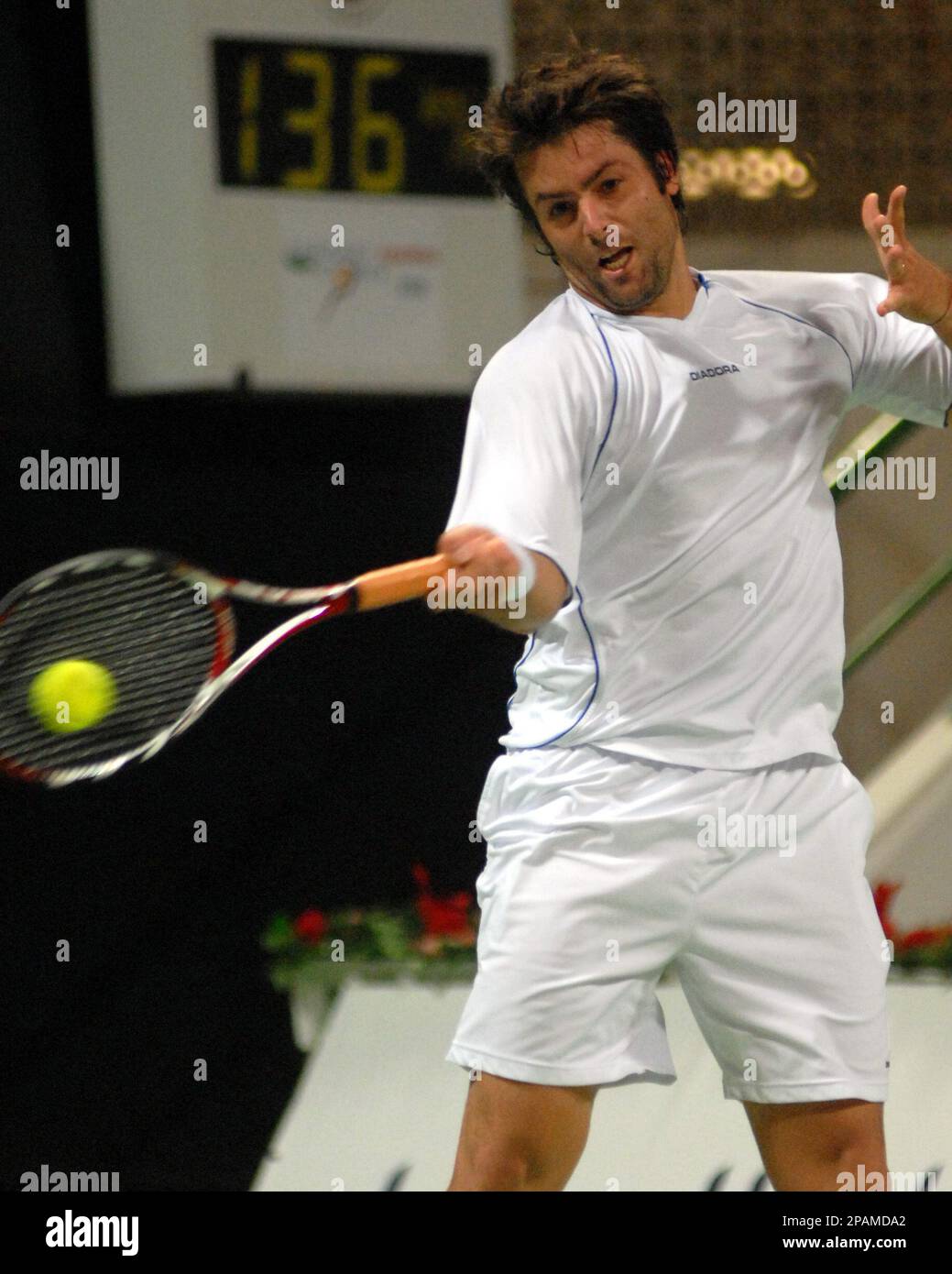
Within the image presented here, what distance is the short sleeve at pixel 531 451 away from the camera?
6.48 ft

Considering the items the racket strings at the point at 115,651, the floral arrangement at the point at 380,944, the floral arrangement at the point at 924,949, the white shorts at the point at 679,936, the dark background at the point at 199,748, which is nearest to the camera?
the white shorts at the point at 679,936

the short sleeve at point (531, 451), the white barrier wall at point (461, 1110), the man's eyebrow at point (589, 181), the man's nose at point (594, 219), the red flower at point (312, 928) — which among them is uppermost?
the man's eyebrow at point (589, 181)

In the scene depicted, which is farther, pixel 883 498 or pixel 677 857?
pixel 883 498

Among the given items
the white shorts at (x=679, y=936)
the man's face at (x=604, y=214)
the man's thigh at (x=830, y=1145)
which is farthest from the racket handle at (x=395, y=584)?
the man's thigh at (x=830, y=1145)

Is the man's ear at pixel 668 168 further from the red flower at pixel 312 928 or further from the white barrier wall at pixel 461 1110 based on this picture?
the red flower at pixel 312 928

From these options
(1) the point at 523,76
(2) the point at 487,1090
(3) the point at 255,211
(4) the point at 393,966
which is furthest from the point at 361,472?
(2) the point at 487,1090

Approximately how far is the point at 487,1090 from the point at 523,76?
48.5 inches

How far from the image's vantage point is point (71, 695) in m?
2.36

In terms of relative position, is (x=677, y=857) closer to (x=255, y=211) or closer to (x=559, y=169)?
(x=559, y=169)

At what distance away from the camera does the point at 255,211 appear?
155 inches

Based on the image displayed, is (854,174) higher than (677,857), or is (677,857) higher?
(854,174)

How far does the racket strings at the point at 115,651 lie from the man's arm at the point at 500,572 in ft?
1.52

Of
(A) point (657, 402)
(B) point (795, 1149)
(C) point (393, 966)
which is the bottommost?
(C) point (393, 966)

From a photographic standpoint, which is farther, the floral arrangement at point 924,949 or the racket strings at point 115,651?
the floral arrangement at point 924,949
